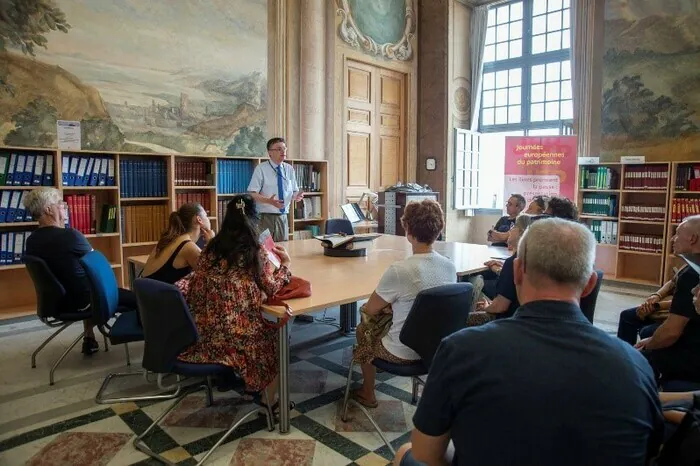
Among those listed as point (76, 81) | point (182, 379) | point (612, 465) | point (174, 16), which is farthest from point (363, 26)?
point (612, 465)

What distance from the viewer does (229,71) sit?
6.41m

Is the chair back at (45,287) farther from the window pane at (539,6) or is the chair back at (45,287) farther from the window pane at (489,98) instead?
the window pane at (539,6)

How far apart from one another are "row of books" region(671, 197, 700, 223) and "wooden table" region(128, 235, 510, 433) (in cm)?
331

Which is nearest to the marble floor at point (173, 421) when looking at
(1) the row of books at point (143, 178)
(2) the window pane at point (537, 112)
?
(1) the row of books at point (143, 178)

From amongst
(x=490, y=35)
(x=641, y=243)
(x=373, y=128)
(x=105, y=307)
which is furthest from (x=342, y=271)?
(x=490, y=35)

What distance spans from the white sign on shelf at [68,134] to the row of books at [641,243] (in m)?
6.75

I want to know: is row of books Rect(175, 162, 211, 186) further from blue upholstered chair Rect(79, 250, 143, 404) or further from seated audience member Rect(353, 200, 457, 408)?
seated audience member Rect(353, 200, 457, 408)

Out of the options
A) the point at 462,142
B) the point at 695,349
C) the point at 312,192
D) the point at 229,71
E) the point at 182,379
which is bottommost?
the point at 182,379

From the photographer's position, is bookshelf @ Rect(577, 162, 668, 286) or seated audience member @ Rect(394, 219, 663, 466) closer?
seated audience member @ Rect(394, 219, 663, 466)

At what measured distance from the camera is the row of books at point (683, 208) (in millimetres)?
6363

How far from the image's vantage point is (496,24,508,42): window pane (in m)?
9.11

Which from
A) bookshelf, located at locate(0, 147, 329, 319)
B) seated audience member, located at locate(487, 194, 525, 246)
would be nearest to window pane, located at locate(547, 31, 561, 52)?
seated audience member, located at locate(487, 194, 525, 246)

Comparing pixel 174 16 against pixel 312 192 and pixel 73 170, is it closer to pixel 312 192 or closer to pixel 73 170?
pixel 73 170

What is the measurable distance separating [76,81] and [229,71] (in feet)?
5.80
